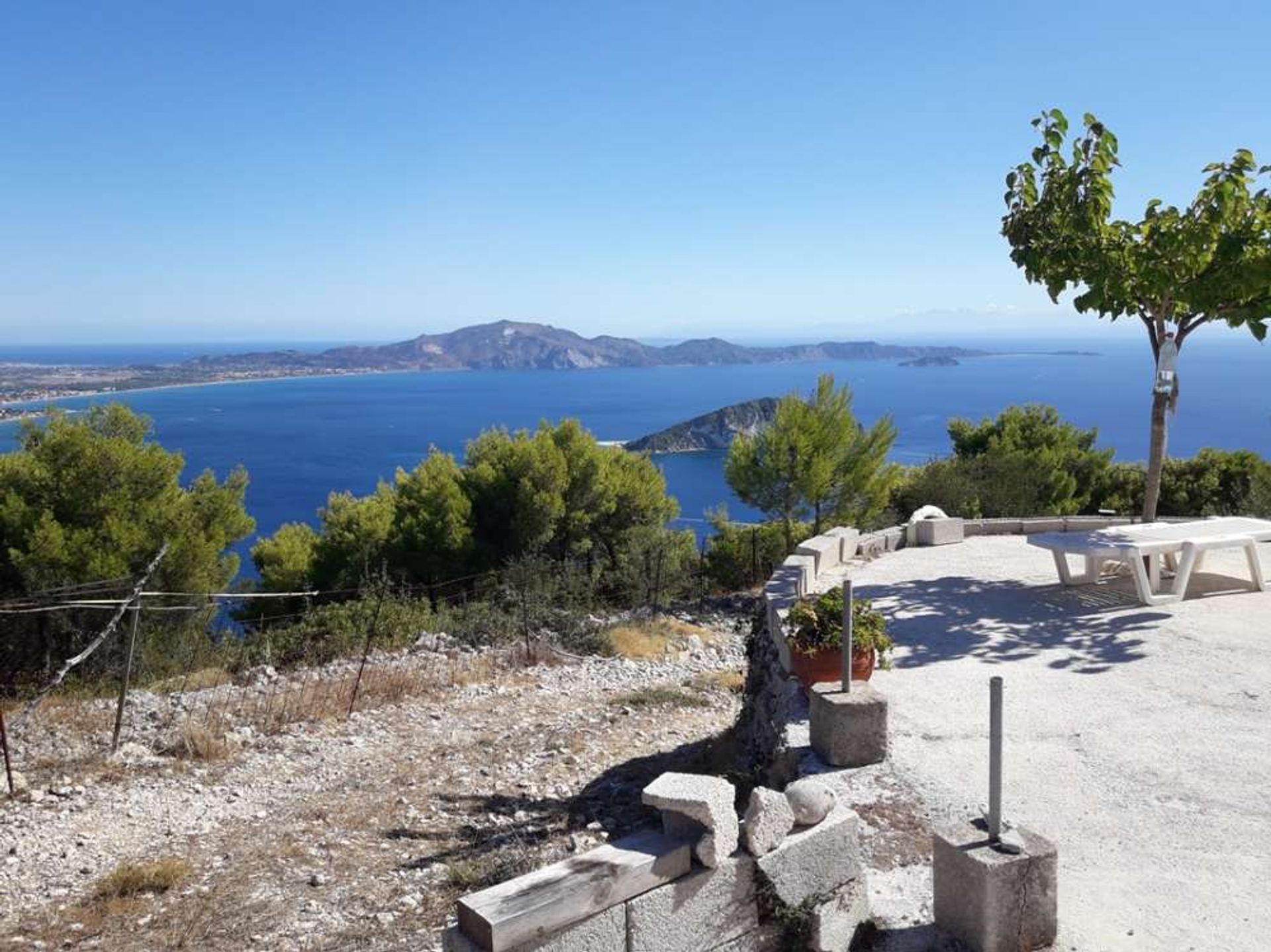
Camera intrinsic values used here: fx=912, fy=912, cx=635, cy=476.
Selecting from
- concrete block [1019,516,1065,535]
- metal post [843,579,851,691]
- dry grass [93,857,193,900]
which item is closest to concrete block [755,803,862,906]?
metal post [843,579,851,691]

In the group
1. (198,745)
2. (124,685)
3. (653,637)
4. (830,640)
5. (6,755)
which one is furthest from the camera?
(653,637)

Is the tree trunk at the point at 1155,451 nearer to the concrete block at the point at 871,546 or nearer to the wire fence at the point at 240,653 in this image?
the concrete block at the point at 871,546

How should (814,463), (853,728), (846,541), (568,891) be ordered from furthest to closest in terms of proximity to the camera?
1. (814,463)
2. (846,541)
3. (853,728)
4. (568,891)

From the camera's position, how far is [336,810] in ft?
23.4

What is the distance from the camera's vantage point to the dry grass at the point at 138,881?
18.6 ft

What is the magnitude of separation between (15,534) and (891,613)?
13.3 metres

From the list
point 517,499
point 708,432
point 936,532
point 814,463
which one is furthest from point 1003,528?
point 708,432

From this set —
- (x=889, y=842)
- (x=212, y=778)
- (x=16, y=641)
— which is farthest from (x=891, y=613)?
(x=16, y=641)

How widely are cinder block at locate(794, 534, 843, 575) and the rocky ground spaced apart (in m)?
1.88

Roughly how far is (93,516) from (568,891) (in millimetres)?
14270

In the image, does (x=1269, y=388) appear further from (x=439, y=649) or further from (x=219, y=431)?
(x=439, y=649)

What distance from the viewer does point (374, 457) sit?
88.1m

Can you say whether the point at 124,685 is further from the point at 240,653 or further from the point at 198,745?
the point at 240,653

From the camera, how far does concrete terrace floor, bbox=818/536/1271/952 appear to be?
416 centimetres
